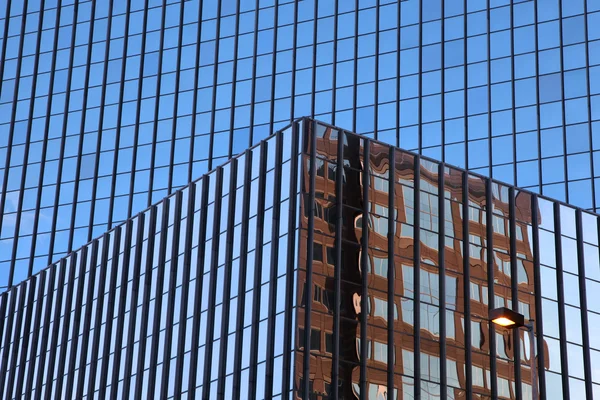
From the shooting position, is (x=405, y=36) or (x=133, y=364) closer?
(x=133, y=364)

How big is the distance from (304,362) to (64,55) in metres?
61.8

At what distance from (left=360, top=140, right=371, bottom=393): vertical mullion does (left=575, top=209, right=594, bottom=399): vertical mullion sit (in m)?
11.7

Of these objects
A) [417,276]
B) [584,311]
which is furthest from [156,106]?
[417,276]

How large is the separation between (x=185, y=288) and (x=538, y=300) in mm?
15017

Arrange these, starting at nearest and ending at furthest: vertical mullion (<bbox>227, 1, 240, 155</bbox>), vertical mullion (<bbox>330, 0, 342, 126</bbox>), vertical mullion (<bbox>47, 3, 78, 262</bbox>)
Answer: vertical mullion (<bbox>330, 0, 342, 126</bbox>) < vertical mullion (<bbox>227, 1, 240, 155</bbox>) < vertical mullion (<bbox>47, 3, 78, 262</bbox>)

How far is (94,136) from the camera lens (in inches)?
3851

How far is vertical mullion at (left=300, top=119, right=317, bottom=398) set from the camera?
4622 centimetres

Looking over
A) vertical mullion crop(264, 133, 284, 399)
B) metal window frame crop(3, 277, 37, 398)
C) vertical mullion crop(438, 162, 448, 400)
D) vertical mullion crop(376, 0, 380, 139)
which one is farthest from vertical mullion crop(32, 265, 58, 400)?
vertical mullion crop(376, 0, 380, 139)

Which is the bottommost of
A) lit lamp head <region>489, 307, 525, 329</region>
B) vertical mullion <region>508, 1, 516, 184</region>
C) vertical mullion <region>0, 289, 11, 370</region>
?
lit lamp head <region>489, 307, 525, 329</region>

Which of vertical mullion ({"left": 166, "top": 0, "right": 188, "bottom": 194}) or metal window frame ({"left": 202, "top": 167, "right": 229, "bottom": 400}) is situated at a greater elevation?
vertical mullion ({"left": 166, "top": 0, "right": 188, "bottom": 194})

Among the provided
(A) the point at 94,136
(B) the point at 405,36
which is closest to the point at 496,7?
(B) the point at 405,36

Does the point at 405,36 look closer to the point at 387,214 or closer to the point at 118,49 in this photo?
the point at 118,49

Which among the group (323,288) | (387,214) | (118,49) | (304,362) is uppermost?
(118,49)

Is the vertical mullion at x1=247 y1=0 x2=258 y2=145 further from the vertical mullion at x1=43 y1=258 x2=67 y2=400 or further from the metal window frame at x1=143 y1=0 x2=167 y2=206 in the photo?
the vertical mullion at x1=43 y1=258 x2=67 y2=400
